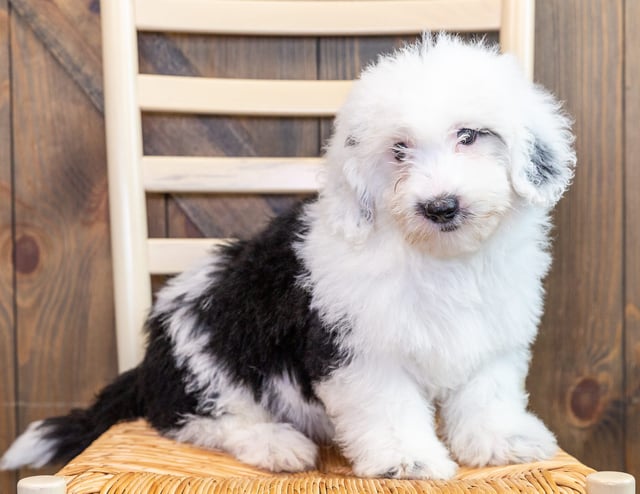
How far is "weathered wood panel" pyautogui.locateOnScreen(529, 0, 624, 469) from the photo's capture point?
1.76 meters

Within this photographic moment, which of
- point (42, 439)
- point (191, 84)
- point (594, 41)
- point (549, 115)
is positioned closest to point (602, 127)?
point (594, 41)

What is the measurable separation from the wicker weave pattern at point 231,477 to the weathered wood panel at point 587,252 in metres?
0.64

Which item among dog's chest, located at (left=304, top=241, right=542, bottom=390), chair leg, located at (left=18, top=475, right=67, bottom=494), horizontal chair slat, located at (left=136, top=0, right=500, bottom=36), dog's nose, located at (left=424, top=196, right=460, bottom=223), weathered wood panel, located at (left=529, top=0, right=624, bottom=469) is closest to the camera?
chair leg, located at (left=18, top=475, right=67, bottom=494)

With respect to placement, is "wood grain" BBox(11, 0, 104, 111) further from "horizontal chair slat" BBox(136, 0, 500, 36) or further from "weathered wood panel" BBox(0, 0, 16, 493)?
"horizontal chair slat" BBox(136, 0, 500, 36)

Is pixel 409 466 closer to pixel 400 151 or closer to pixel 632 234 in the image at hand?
pixel 400 151

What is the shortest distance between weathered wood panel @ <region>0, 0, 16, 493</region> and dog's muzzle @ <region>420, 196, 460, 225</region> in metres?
1.13

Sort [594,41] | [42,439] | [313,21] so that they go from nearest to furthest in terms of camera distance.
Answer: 1. [42,439]
2. [313,21]
3. [594,41]

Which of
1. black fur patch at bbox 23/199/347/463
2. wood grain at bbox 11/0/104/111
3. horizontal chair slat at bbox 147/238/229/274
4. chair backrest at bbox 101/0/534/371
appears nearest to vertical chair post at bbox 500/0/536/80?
chair backrest at bbox 101/0/534/371

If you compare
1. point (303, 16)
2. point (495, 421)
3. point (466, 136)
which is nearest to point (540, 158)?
point (466, 136)

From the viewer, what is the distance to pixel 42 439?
59.7 inches

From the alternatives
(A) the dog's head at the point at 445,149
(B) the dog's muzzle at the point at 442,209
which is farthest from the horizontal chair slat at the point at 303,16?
(B) the dog's muzzle at the point at 442,209

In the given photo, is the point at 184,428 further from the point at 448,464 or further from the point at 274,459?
the point at 448,464

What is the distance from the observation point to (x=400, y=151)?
1.16 m

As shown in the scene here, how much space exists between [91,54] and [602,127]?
114cm
